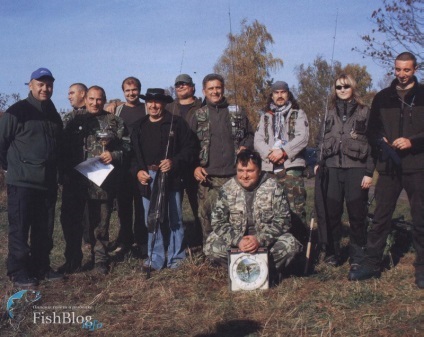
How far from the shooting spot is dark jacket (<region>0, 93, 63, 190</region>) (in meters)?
5.71

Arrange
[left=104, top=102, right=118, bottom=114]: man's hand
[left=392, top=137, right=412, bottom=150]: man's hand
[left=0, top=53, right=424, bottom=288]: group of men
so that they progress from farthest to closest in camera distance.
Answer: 1. [left=104, top=102, right=118, bottom=114]: man's hand
2. [left=0, top=53, right=424, bottom=288]: group of men
3. [left=392, top=137, right=412, bottom=150]: man's hand

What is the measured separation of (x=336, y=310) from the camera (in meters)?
4.85

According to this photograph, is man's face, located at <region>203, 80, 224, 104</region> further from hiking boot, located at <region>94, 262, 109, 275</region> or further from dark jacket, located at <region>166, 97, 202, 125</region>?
hiking boot, located at <region>94, 262, 109, 275</region>

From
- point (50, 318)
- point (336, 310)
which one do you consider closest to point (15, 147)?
point (50, 318)

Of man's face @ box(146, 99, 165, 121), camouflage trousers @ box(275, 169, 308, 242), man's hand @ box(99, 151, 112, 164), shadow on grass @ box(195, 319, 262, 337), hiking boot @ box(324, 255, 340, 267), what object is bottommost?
shadow on grass @ box(195, 319, 262, 337)

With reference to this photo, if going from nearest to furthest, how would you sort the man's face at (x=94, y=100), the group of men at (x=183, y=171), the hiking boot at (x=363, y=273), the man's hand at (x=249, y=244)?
1. the man's hand at (x=249, y=244)
2. the group of men at (x=183, y=171)
3. the hiking boot at (x=363, y=273)
4. the man's face at (x=94, y=100)

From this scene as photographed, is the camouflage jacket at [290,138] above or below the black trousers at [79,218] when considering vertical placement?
above

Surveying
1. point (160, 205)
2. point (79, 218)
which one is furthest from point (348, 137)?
point (79, 218)

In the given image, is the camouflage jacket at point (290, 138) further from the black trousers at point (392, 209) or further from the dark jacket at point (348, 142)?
the black trousers at point (392, 209)

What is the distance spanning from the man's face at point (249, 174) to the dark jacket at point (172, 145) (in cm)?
86

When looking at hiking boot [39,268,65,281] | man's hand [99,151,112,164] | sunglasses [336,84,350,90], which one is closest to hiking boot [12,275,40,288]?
hiking boot [39,268,65,281]

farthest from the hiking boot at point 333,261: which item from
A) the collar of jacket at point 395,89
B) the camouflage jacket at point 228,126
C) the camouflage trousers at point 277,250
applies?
the collar of jacket at point 395,89

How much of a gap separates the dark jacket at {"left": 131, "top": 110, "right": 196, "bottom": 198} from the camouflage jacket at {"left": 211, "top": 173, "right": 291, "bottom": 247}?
28.8 inches

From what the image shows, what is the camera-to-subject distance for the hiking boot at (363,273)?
579 centimetres
